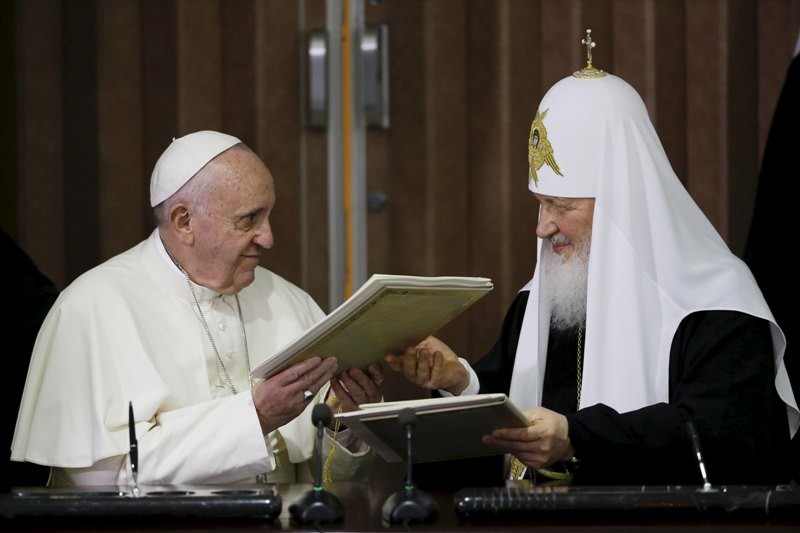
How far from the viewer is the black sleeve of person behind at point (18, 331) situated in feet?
14.4

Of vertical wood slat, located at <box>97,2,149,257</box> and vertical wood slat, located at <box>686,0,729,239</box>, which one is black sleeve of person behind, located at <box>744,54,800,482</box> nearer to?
vertical wood slat, located at <box>686,0,729,239</box>

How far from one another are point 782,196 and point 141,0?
2619 mm

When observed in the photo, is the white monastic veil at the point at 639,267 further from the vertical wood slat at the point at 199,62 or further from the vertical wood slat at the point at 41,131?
the vertical wood slat at the point at 41,131

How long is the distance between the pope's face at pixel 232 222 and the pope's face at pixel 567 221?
81 centimetres

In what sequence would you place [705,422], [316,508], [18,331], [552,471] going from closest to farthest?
[316,508]
[705,422]
[552,471]
[18,331]

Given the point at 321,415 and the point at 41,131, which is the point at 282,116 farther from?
the point at 321,415

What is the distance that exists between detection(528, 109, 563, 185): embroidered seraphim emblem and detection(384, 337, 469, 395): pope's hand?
0.57 metres

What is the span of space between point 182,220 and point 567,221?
44.6 inches

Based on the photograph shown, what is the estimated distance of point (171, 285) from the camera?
13.4 feet

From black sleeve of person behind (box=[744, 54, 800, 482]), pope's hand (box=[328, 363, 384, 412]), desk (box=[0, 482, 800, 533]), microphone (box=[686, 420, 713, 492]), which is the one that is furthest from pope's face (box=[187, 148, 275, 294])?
black sleeve of person behind (box=[744, 54, 800, 482])

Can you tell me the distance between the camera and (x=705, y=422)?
3408 millimetres

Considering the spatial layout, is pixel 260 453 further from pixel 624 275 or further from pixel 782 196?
pixel 782 196

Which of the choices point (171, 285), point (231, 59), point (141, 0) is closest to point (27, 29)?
point (141, 0)

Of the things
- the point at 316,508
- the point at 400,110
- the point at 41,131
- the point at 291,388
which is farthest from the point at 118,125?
the point at 316,508
